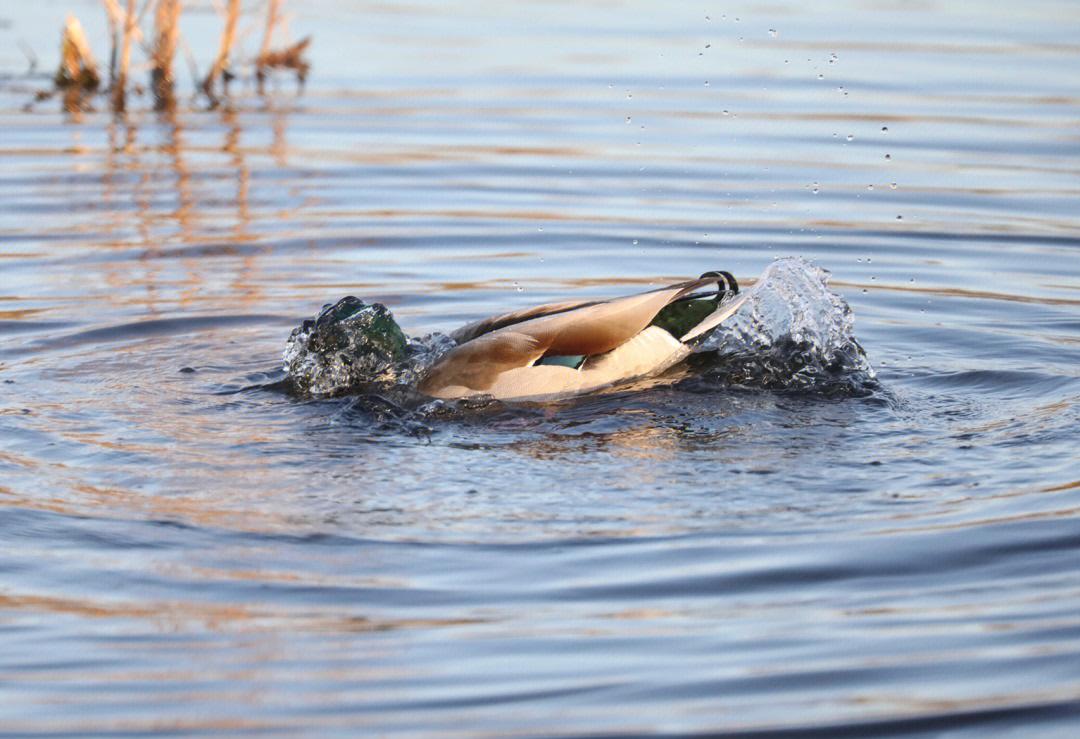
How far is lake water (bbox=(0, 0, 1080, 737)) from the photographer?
3748 millimetres

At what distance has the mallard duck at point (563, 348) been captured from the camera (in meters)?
5.82

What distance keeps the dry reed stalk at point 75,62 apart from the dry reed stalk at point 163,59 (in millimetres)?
554

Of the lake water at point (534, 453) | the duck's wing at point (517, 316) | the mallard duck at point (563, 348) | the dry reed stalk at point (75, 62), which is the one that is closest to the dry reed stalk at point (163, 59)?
the dry reed stalk at point (75, 62)

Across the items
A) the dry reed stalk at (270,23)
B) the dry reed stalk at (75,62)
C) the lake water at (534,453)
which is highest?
the dry reed stalk at (270,23)

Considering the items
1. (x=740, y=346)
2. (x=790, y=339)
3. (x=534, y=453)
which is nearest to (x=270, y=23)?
(x=740, y=346)

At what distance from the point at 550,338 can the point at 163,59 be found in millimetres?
8013

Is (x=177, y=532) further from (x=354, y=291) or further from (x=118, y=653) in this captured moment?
(x=354, y=291)

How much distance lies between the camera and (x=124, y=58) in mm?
12438

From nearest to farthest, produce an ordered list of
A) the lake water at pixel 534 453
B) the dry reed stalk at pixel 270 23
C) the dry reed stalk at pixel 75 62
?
1. the lake water at pixel 534 453
2. the dry reed stalk at pixel 75 62
3. the dry reed stalk at pixel 270 23

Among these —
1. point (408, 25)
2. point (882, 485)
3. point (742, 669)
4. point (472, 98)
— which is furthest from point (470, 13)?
point (742, 669)

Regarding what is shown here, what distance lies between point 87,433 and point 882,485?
9.10 feet

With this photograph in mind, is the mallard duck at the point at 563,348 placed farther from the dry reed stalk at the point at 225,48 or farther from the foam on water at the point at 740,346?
the dry reed stalk at the point at 225,48

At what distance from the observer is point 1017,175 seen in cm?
1020

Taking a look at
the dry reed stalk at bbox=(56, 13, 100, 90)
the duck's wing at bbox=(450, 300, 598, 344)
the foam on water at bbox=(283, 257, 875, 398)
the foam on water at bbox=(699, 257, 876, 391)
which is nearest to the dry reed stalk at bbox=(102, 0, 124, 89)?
the dry reed stalk at bbox=(56, 13, 100, 90)
